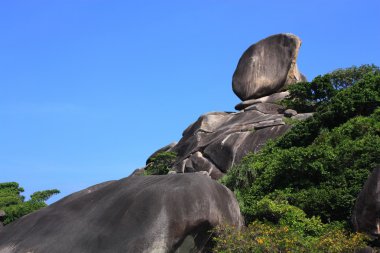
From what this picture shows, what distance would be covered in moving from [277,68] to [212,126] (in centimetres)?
573

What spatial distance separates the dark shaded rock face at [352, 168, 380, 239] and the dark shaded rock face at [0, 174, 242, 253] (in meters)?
2.36

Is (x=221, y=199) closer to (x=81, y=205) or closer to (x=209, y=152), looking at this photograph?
(x=81, y=205)

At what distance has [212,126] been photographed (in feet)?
103

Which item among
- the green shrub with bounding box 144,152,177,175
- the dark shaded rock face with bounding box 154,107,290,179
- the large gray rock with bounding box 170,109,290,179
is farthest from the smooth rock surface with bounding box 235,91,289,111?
the green shrub with bounding box 144,152,177,175

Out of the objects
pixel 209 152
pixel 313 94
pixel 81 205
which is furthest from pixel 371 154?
pixel 313 94

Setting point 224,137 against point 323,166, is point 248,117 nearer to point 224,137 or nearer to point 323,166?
point 224,137

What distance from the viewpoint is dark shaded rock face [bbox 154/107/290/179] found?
26.1 m

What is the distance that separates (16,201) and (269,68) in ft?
53.2

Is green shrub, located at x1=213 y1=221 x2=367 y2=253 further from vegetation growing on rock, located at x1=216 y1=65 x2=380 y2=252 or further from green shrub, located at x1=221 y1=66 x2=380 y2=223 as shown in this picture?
green shrub, located at x1=221 y1=66 x2=380 y2=223

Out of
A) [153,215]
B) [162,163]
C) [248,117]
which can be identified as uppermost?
[248,117]

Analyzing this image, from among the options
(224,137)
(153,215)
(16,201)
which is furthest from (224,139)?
(153,215)

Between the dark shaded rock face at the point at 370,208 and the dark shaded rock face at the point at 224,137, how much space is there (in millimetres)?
14202

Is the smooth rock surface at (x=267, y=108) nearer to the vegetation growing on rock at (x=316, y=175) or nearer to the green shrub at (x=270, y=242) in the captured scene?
the vegetation growing on rock at (x=316, y=175)

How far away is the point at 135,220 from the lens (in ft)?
31.6
